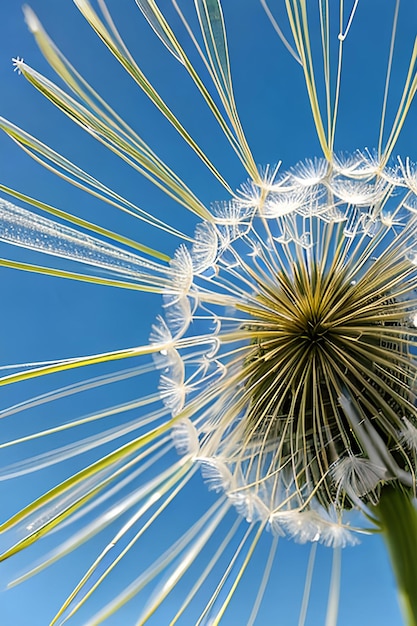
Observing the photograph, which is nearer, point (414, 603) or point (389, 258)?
point (414, 603)

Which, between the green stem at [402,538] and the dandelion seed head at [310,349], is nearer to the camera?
the green stem at [402,538]

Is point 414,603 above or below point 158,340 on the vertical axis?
below

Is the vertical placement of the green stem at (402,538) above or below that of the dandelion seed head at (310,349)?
below

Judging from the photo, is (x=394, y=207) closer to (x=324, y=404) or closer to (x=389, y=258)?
(x=389, y=258)

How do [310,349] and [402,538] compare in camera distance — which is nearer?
[402,538]

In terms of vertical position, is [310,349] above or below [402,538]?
above

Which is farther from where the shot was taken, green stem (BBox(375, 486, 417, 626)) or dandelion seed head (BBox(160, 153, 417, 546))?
dandelion seed head (BBox(160, 153, 417, 546))

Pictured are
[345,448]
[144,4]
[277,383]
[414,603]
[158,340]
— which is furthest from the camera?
[277,383]

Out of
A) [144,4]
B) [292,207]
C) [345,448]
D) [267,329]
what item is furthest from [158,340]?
[144,4]
